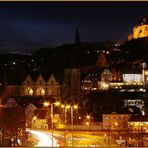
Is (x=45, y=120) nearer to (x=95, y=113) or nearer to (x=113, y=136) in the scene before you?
(x=95, y=113)

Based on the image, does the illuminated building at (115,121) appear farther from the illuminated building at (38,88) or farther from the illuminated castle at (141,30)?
the illuminated castle at (141,30)

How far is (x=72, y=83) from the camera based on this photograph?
22562 mm

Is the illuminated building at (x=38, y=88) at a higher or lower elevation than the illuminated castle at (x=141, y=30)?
lower

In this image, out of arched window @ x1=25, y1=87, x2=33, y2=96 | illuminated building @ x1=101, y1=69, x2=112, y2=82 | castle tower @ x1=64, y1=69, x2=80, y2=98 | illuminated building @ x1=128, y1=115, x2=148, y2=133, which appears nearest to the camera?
illuminated building @ x1=128, y1=115, x2=148, y2=133

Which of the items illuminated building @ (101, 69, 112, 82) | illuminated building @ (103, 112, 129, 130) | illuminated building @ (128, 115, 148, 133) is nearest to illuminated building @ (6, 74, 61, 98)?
illuminated building @ (101, 69, 112, 82)

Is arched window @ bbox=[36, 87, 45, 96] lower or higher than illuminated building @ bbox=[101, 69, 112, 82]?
lower

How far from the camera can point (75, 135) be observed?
10.6 m

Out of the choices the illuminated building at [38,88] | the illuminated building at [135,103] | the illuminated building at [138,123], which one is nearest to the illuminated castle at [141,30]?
the illuminated building at [38,88]

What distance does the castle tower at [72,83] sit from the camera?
72.0ft

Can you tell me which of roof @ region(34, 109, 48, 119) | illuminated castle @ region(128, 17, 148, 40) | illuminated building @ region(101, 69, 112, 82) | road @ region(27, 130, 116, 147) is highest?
illuminated castle @ region(128, 17, 148, 40)

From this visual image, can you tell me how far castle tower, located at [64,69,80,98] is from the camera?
21953 mm

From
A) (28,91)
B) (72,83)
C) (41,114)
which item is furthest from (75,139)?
(72,83)

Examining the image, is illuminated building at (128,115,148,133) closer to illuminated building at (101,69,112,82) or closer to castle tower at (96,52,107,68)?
illuminated building at (101,69,112,82)

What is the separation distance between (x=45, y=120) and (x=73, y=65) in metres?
9.82
